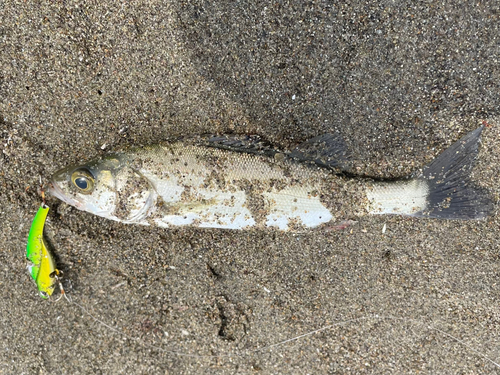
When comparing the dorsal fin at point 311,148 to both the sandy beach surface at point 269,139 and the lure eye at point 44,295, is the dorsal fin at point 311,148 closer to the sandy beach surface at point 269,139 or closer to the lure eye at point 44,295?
the sandy beach surface at point 269,139

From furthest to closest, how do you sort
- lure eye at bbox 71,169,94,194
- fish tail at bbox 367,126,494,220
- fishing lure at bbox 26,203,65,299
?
1. fishing lure at bbox 26,203,65,299
2. fish tail at bbox 367,126,494,220
3. lure eye at bbox 71,169,94,194

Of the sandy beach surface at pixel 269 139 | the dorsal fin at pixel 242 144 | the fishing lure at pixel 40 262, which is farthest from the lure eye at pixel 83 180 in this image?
the dorsal fin at pixel 242 144

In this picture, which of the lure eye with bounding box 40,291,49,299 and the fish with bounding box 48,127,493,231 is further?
the lure eye with bounding box 40,291,49,299

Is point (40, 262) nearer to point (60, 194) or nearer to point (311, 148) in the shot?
point (60, 194)

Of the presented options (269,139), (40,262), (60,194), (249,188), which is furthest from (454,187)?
(40,262)

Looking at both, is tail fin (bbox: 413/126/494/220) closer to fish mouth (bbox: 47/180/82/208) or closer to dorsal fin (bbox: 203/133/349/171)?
dorsal fin (bbox: 203/133/349/171)

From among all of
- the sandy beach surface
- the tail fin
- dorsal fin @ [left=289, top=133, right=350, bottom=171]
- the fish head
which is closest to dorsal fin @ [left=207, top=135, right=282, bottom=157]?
the sandy beach surface

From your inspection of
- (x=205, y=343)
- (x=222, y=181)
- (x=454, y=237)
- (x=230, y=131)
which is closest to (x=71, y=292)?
(x=205, y=343)

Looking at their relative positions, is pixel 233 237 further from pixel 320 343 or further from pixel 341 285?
pixel 320 343
